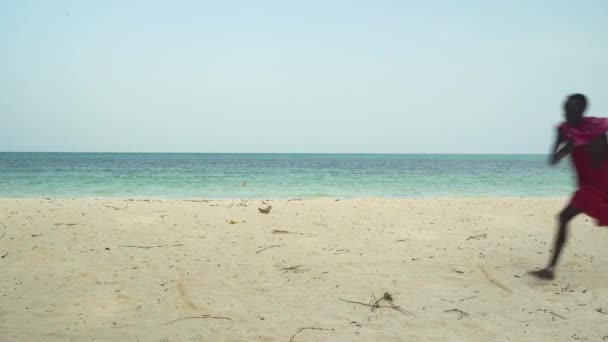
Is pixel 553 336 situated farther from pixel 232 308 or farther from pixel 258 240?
pixel 258 240

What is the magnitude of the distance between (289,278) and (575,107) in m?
3.13

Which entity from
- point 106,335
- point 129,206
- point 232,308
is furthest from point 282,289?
point 129,206

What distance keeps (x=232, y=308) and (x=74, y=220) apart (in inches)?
170

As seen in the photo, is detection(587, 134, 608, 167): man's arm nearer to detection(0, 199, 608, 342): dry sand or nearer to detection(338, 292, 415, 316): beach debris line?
detection(0, 199, 608, 342): dry sand

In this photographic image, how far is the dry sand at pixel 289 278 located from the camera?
3340 millimetres

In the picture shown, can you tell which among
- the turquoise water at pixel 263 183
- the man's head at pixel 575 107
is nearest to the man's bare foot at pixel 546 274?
the man's head at pixel 575 107

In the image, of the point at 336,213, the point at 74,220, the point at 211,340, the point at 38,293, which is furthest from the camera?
the point at 336,213

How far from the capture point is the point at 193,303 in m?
3.84

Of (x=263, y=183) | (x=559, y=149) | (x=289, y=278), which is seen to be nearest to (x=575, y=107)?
(x=559, y=149)

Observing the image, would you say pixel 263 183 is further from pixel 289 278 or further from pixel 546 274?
pixel 546 274

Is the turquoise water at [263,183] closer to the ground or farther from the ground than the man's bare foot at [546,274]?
closer to the ground

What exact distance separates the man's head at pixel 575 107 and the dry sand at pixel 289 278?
62.8 inches

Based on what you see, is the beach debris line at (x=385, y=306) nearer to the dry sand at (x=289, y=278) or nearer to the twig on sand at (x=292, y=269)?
the dry sand at (x=289, y=278)

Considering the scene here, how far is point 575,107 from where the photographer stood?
3939mm
